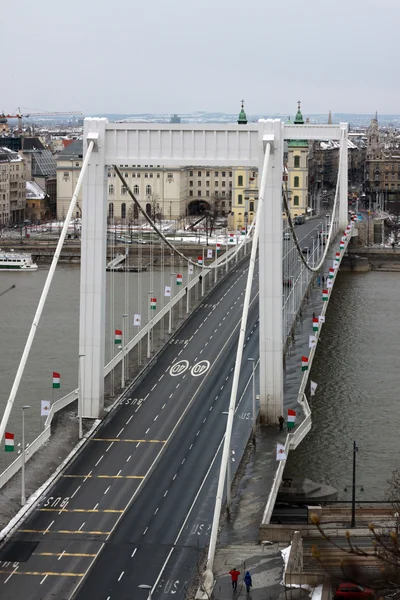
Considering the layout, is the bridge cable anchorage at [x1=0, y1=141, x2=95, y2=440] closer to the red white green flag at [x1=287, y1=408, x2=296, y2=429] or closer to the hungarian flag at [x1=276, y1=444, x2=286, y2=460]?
the hungarian flag at [x1=276, y1=444, x2=286, y2=460]

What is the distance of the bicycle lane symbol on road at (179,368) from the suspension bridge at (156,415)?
0.03 m

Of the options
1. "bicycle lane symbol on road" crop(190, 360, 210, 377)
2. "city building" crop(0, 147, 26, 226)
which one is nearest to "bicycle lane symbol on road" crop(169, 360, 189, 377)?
"bicycle lane symbol on road" crop(190, 360, 210, 377)

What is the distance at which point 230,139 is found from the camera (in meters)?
34.4

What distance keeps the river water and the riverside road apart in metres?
2.73

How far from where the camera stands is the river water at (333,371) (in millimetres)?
35781

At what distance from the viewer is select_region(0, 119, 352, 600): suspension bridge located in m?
25.6

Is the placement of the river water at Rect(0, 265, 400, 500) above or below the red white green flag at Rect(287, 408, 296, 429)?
below

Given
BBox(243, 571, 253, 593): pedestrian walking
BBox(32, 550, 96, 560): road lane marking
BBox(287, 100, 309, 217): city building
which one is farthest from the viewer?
BBox(287, 100, 309, 217): city building

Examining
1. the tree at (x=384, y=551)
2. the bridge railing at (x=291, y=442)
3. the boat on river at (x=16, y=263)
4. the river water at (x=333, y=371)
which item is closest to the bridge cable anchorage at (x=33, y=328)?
the river water at (x=333, y=371)

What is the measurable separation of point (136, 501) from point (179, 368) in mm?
12401

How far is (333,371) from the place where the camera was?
4678cm

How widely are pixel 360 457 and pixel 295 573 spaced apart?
12.2m

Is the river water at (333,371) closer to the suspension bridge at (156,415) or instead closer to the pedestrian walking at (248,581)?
the suspension bridge at (156,415)

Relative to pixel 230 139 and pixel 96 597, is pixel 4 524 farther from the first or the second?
pixel 230 139
